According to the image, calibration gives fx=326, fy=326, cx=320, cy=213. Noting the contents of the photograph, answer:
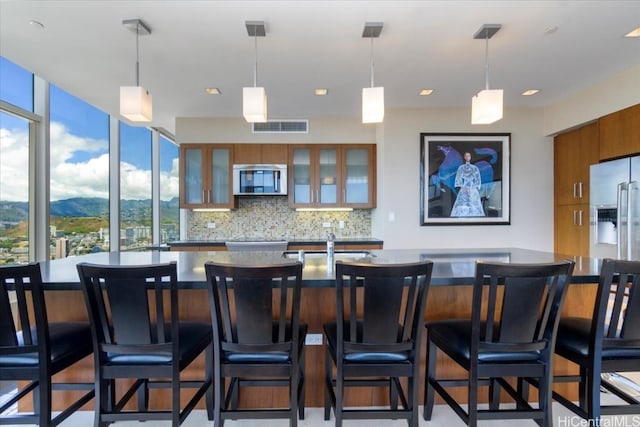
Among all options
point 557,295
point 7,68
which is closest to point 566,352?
point 557,295

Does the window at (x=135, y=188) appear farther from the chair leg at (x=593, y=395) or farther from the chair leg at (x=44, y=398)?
the chair leg at (x=593, y=395)

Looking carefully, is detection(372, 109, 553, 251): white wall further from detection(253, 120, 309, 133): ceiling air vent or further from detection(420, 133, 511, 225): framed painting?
detection(253, 120, 309, 133): ceiling air vent

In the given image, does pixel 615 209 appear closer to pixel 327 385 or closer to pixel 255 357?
pixel 327 385

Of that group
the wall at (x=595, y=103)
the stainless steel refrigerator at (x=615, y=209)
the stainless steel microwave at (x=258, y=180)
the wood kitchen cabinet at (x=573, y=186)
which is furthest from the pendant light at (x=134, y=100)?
the wood kitchen cabinet at (x=573, y=186)

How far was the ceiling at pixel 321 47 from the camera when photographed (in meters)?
2.17

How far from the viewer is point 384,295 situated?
1.42 m

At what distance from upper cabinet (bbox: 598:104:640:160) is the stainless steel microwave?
3.64 meters

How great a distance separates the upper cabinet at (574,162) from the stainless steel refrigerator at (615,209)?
1.07 ft

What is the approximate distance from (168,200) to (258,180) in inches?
81.5

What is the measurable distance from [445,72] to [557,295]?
2440 mm

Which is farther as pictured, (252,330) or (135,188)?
(135,188)

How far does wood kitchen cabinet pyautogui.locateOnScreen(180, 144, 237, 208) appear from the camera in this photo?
15.0ft

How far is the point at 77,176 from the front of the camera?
3.80m

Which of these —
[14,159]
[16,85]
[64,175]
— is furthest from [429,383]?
[16,85]
